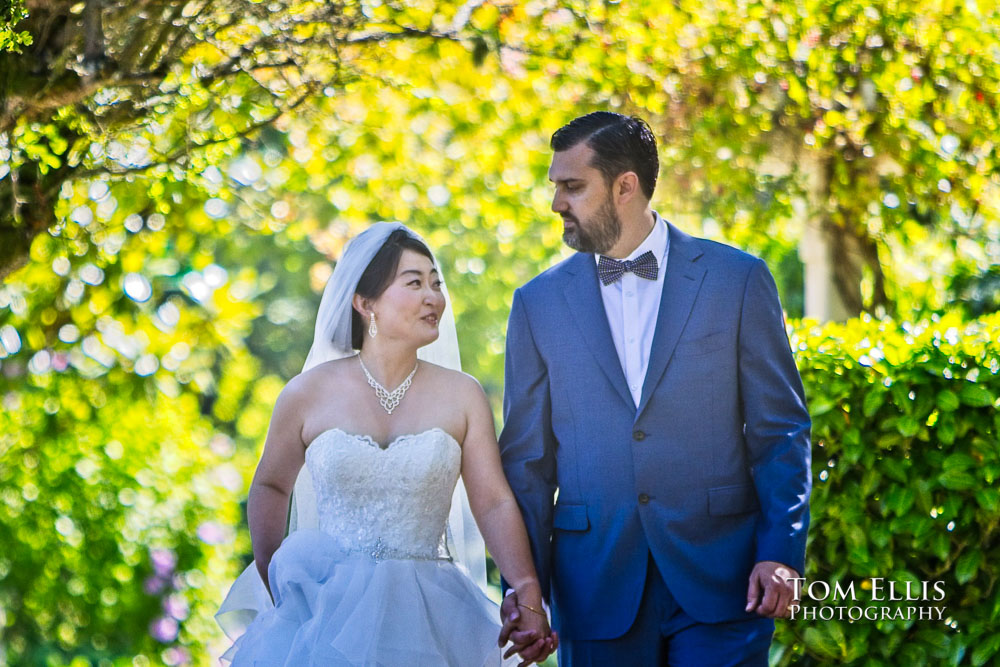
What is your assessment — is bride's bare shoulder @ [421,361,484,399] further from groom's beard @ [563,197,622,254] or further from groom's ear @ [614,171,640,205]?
groom's ear @ [614,171,640,205]

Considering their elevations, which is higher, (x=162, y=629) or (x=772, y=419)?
(x=772, y=419)

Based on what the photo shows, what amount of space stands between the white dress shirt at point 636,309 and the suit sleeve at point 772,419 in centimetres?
27

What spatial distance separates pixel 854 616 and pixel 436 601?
1.79 m

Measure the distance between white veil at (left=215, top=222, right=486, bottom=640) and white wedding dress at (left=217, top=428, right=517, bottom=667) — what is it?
0.12 meters

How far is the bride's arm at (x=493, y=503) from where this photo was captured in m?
3.19

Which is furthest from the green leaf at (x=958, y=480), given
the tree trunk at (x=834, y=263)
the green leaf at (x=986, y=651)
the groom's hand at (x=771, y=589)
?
the tree trunk at (x=834, y=263)

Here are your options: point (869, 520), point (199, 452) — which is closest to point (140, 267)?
point (199, 452)

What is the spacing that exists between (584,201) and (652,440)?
0.72m

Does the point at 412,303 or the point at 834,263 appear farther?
the point at 834,263

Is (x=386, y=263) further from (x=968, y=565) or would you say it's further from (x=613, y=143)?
(x=968, y=565)

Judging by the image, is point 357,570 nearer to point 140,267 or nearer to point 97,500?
point 140,267

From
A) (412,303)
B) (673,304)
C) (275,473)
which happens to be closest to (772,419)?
(673,304)

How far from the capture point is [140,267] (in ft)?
18.0

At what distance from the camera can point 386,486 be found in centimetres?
328
